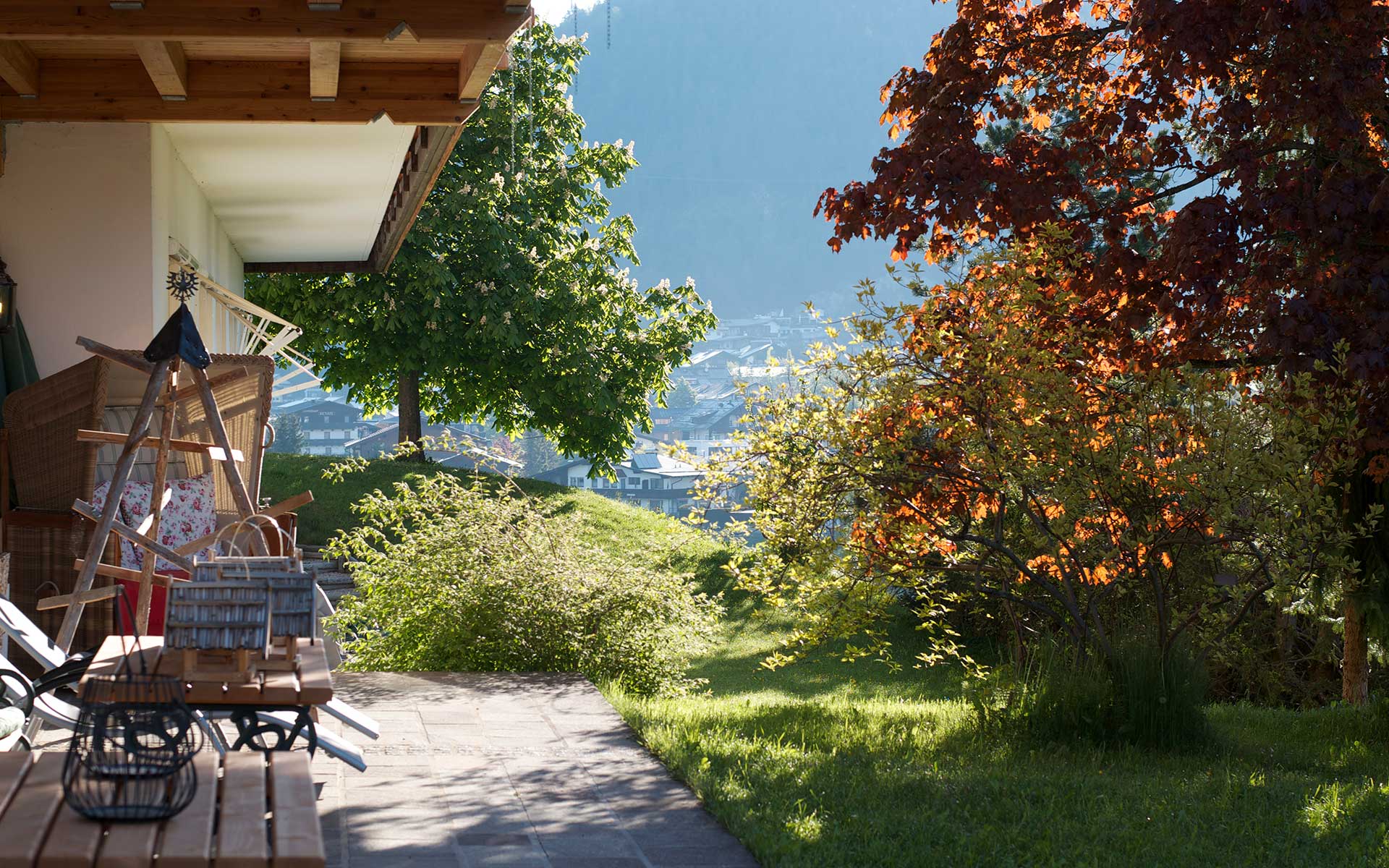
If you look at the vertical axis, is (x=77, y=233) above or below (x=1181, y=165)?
below

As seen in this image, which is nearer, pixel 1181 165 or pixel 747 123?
pixel 1181 165

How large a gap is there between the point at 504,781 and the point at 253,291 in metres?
14.4

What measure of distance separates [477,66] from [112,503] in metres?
2.38

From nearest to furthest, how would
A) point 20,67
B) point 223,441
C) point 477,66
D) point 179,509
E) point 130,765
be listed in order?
point 130,765 < point 223,441 < point 477,66 < point 20,67 < point 179,509

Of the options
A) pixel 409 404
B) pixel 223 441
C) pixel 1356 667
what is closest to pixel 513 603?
pixel 223 441

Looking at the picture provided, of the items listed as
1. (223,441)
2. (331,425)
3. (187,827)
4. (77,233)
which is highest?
(331,425)

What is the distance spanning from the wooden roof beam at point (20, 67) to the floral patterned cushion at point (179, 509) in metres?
2.14

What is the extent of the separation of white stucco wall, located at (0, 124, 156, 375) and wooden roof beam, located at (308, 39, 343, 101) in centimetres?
151

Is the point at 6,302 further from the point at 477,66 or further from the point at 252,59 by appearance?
the point at 477,66

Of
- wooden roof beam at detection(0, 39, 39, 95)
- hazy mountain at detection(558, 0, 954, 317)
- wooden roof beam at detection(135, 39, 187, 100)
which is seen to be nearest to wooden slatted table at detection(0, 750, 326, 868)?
wooden roof beam at detection(135, 39, 187, 100)

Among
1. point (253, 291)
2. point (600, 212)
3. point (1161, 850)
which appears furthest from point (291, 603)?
point (600, 212)

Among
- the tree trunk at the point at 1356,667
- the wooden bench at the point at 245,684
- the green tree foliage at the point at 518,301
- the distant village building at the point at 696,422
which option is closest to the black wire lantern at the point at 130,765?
the wooden bench at the point at 245,684

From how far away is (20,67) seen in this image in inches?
224

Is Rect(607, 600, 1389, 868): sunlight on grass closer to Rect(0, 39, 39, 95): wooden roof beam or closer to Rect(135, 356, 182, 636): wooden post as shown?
Rect(135, 356, 182, 636): wooden post
